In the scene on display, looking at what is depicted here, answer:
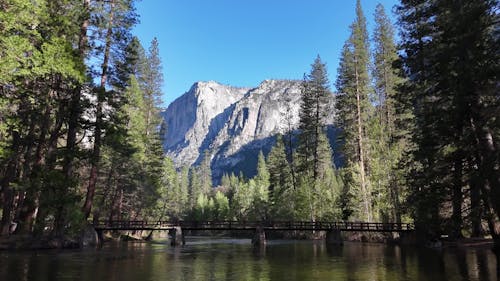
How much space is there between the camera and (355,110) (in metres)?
41.4

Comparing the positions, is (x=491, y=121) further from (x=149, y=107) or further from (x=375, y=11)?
(x=149, y=107)

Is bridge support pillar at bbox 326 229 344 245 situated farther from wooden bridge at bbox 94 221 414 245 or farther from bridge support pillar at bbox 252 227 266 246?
bridge support pillar at bbox 252 227 266 246

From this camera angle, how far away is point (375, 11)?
1747 inches

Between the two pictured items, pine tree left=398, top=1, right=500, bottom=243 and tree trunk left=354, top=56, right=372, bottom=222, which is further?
tree trunk left=354, top=56, right=372, bottom=222

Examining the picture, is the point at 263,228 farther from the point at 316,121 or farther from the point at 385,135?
the point at 316,121

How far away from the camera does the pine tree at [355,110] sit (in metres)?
38.1

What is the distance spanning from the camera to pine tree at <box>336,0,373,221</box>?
38.1 m

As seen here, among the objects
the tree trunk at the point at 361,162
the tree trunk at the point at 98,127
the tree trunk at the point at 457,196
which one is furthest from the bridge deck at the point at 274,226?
the tree trunk at the point at 457,196

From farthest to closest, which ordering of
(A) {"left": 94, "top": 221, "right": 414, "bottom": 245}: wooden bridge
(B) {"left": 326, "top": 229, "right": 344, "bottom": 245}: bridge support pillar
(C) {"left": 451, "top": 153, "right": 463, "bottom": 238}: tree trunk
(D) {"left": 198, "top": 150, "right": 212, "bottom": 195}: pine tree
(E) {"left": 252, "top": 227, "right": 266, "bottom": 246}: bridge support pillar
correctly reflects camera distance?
(D) {"left": 198, "top": 150, "right": 212, "bottom": 195}: pine tree, (E) {"left": 252, "top": 227, "right": 266, "bottom": 246}: bridge support pillar, (B) {"left": 326, "top": 229, "right": 344, "bottom": 245}: bridge support pillar, (A) {"left": 94, "top": 221, "right": 414, "bottom": 245}: wooden bridge, (C) {"left": 451, "top": 153, "right": 463, "bottom": 238}: tree trunk

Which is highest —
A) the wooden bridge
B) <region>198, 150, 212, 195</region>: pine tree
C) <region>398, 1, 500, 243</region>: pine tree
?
<region>198, 150, 212, 195</region>: pine tree

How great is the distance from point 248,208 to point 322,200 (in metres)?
31.4

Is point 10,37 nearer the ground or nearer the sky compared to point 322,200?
nearer the sky

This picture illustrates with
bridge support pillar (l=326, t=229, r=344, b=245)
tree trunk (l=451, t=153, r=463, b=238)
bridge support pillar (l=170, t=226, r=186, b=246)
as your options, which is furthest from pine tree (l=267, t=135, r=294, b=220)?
tree trunk (l=451, t=153, r=463, b=238)

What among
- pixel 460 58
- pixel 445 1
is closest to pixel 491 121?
pixel 460 58
